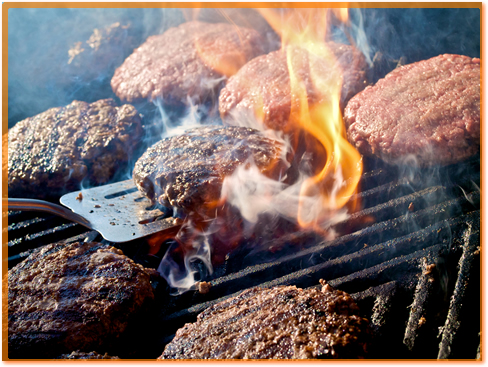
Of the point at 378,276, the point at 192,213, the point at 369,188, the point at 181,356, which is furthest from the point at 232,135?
the point at 181,356

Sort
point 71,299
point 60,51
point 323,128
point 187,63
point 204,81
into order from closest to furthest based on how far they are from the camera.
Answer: point 71,299 < point 323,128 < point 204,81 < point 187,63 < point 60,51

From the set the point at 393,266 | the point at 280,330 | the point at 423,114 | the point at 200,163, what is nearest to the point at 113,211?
the point at 200,163

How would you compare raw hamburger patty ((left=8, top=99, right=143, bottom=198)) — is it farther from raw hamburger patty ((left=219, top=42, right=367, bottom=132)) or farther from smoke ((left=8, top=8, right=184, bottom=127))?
raw hamburger patty ((left=219, top=42, right=367, bottom=132))

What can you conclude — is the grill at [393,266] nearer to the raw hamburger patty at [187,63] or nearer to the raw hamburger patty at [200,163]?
the raw hamburger patty at [200,163]

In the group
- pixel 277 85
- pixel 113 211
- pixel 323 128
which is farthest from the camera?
pixel 277 85

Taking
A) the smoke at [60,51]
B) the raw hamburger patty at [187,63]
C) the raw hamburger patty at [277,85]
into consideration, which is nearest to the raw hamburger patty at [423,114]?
the raw hamburger patty at [277,85]

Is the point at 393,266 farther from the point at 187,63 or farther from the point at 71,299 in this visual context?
the point at 187,63
